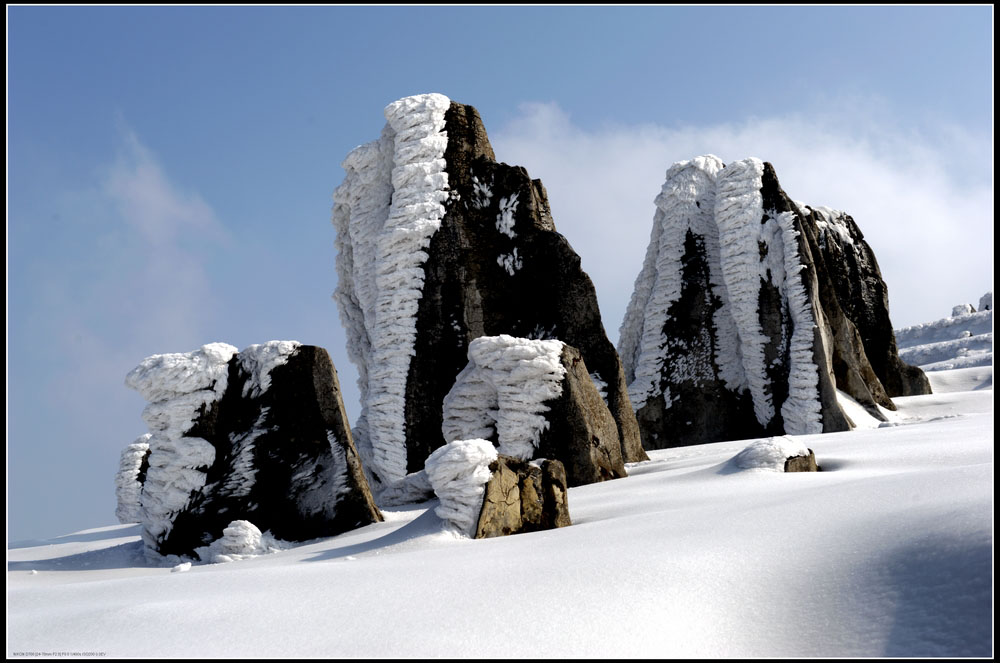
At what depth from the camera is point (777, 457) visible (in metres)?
5.91

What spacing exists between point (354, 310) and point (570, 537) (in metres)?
8.11

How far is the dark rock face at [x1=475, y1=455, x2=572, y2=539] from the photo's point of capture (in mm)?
4984

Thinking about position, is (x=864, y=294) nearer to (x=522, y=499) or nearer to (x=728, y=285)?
(x=728, y=285)

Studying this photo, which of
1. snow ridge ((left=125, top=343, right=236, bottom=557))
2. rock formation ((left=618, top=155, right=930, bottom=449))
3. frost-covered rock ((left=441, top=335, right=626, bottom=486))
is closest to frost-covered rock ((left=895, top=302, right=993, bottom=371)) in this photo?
rock formation ((left=618, top=155, right=930, bottom=449))

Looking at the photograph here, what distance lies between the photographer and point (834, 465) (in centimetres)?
611

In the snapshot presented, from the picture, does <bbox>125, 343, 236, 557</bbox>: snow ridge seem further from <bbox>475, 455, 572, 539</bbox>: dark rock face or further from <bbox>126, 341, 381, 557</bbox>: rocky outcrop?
<bbox>475, 455, 572, 539</bbox>: dark rock face

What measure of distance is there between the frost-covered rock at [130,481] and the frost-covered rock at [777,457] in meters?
9.56

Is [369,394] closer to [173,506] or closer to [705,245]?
[173,506]

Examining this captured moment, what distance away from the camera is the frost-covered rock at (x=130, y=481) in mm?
12594

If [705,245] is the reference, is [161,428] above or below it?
below

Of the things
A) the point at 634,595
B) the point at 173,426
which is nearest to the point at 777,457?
the point at 634,595

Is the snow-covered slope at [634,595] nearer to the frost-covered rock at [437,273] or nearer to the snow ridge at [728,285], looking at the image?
the frost-covered rock at [437,273]

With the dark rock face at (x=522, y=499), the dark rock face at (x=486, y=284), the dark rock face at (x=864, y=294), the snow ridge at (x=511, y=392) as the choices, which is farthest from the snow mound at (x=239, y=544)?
the dark rock face at (x=864, y=294)

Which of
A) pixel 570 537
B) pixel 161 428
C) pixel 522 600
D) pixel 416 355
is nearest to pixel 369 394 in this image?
pixel 416 355
